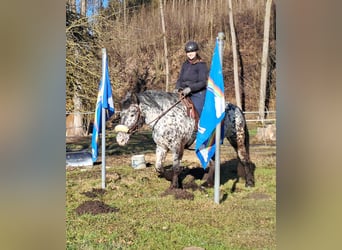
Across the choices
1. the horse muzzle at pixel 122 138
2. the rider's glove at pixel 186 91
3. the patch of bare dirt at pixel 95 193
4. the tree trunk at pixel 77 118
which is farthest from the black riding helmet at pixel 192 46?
the patch of bare dirt at pixel 95 193

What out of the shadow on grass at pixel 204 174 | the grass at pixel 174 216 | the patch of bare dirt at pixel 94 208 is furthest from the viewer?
the shadow on grass at pixel 204 174

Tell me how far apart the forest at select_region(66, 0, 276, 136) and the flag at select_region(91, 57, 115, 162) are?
0.06 metres

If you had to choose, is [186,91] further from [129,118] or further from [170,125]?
[129,118]

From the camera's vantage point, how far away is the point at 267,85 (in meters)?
3.48

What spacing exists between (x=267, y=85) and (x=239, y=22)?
57 centimetres

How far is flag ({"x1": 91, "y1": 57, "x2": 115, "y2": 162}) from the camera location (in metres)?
3.58

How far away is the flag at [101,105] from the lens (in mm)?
3582

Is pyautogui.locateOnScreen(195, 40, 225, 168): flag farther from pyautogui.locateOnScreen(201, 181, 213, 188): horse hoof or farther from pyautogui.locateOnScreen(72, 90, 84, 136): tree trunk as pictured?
pyautogui.locateOnScreen(72, 90, 84, 136): tree trunk

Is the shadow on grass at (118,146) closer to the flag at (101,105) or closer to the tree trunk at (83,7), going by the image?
the flag at (101,105)

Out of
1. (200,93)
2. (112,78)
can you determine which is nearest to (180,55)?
(200,93)

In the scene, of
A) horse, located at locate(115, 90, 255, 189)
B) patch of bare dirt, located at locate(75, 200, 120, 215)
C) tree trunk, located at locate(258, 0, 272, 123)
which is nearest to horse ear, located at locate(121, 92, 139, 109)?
horse, located at locate(115, 90, 255, 189)
